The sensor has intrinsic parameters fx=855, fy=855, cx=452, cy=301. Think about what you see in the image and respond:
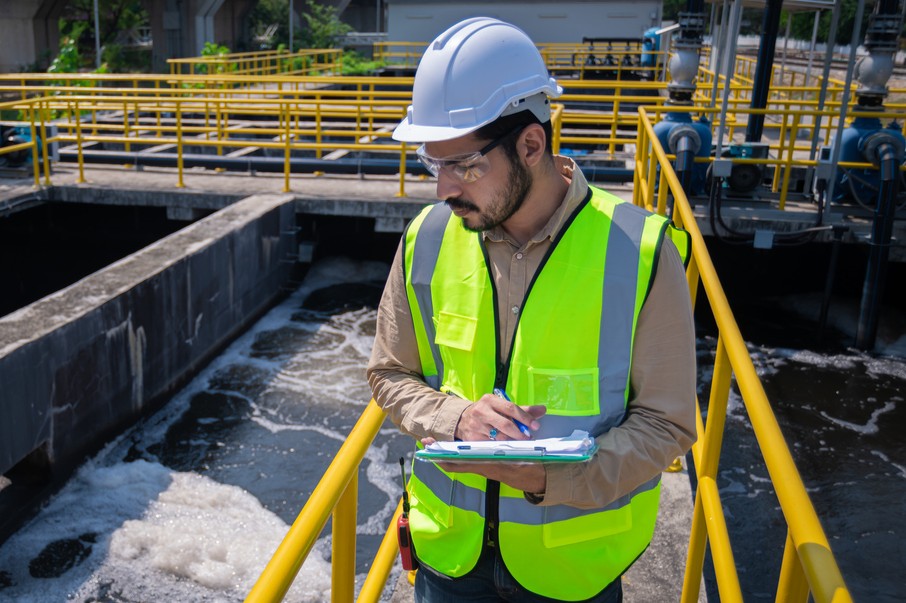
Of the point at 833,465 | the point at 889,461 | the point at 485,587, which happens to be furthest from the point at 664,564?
the point at 889,461

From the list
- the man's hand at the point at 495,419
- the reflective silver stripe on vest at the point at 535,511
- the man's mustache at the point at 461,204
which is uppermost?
the man's mustache at the point at 461,204

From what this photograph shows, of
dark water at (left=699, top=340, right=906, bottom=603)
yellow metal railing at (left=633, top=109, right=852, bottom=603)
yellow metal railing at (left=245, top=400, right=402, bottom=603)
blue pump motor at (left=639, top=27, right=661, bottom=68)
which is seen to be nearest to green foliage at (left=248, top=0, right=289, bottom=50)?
blue pump motor at (left=639, top=27, right=661, bottom=68)

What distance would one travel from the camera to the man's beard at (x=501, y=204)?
1.51 meters

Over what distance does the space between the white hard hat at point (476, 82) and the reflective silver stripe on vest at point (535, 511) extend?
66 centimetres

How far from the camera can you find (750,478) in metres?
5.72

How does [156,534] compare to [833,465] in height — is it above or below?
below

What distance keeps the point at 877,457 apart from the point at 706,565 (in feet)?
9.81

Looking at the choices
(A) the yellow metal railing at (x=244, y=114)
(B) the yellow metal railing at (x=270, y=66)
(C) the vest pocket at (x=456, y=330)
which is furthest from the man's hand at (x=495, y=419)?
(B) the yellow metal railing at (x=270, y=66)

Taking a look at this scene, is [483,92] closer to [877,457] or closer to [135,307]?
[135,307]

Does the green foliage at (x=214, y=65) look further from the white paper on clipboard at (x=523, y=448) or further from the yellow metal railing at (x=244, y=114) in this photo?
the white paper on clipboard at (x=523, y=448)

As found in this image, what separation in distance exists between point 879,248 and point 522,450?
7.60m

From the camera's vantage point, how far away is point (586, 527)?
154cm

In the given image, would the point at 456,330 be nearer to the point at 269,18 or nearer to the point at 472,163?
the point at 472,163

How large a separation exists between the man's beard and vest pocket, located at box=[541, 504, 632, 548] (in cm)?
54
